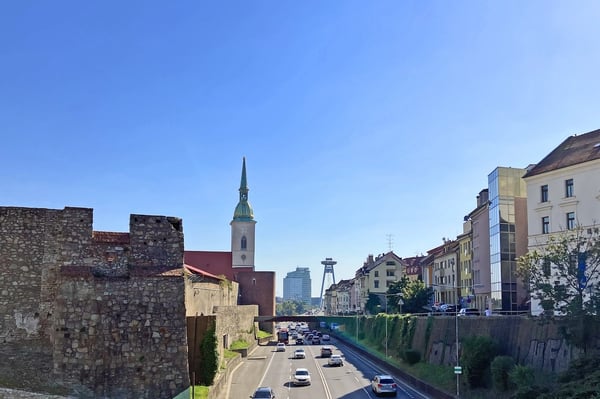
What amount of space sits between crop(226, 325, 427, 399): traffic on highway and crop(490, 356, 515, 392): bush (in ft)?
22.5

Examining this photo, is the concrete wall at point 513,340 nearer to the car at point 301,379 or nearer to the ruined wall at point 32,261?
the car at point 301,379

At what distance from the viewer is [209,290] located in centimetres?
5491

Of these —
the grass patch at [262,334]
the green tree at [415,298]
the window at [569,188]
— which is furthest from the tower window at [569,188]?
the grass patch at [262,334]

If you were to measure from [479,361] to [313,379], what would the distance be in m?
16.1

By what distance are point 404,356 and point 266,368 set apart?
13.4 meters

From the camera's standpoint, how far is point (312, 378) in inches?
1922

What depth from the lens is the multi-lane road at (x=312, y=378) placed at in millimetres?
39688

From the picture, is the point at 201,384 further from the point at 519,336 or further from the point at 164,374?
the point at 519,336

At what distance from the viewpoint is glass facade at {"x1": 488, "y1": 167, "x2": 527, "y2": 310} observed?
187 ft

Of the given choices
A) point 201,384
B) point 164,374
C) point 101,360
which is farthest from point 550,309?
point 101,360

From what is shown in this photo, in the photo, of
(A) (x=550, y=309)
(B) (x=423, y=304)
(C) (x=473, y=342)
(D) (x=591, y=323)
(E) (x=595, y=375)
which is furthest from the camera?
(B) (x=423, y=304)

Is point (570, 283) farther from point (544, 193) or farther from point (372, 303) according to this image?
point (372, 303)

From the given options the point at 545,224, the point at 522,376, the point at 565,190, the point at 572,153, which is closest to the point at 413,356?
the point at 545,224

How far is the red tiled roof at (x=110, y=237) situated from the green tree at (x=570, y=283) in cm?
2114
